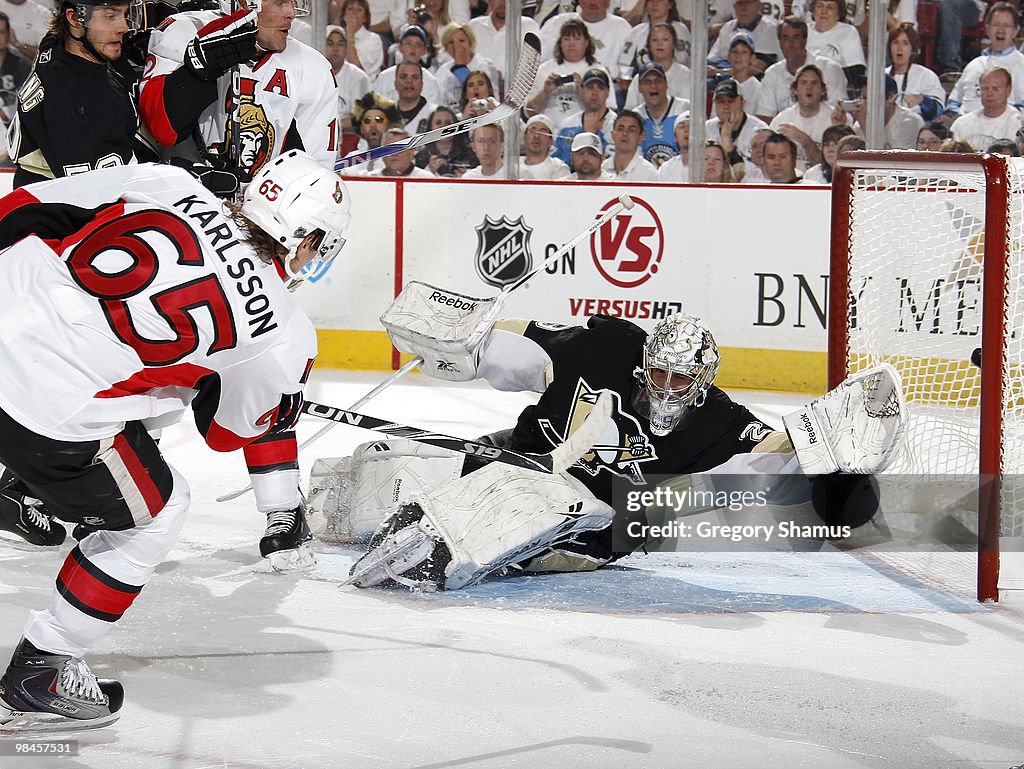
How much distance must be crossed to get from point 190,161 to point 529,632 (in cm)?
170

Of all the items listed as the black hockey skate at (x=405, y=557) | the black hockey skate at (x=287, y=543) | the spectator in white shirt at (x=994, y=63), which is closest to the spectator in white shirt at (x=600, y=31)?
the spectator in white shirt at (x=994, y=63)

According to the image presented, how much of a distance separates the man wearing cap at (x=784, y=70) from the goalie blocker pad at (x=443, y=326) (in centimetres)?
308

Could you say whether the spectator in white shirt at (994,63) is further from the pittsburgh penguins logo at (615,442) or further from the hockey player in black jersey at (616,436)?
the pittsburgh penguins logo at (615,442)

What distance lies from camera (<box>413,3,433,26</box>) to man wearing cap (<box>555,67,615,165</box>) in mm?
935

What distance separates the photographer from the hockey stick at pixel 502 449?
2838mm

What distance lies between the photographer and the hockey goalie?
3.15 metres

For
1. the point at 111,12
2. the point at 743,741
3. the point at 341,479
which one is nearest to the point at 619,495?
the point at 341,479

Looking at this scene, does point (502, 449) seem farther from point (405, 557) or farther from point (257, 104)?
point (257, 104)

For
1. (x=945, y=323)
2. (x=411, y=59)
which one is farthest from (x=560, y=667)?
(x=411, y=59)

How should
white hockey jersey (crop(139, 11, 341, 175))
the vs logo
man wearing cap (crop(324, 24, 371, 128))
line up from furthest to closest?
man wearing cap (crop(324, 24, 371, 128)), the vs logo, white hockey jersey (crop(139, 11, 341, 175))

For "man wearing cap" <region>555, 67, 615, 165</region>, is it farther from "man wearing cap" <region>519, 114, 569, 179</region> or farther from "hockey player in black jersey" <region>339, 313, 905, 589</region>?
"hockey player in black jersey" <region>339, 313, 905, 589</region>

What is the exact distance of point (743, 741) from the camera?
2.34m

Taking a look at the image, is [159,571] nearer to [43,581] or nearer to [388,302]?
[43,581]
